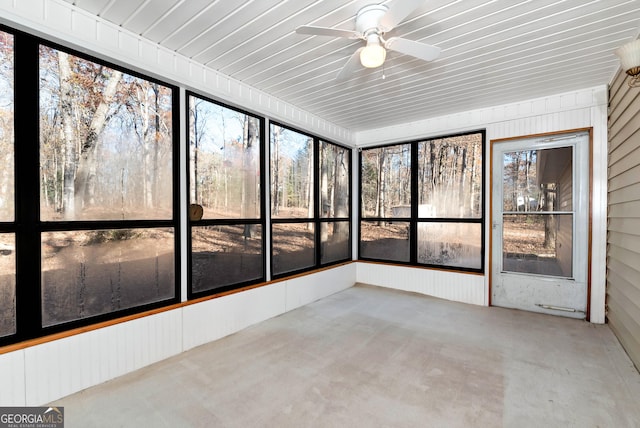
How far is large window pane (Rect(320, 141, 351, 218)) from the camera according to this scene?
4.84m

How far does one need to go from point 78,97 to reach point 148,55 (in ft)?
2.20

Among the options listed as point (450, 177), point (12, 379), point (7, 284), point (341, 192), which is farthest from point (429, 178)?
point (12, 379)

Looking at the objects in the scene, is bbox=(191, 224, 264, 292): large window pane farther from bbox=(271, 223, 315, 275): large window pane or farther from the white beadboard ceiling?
the white beadboard ceiling

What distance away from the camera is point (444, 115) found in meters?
4.46

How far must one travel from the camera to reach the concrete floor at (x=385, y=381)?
6.20ft

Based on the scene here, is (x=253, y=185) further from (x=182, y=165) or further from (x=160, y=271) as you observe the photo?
(x=160, y=271)

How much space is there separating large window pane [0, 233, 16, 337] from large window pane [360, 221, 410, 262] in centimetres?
454

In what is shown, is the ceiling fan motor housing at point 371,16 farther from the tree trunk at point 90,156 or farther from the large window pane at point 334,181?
the large window pane at point 334,181

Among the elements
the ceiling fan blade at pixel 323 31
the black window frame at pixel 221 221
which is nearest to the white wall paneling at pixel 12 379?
the black window frame at pixel 221 221

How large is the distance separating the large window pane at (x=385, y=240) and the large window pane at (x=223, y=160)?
8.08 feet

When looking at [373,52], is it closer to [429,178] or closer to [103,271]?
[103,271]

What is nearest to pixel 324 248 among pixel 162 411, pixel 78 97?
pixel 162 411

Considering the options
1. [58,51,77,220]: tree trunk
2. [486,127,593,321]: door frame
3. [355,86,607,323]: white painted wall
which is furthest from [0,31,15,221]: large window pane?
[486,127,593,321]: door frame

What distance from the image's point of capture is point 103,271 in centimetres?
237
